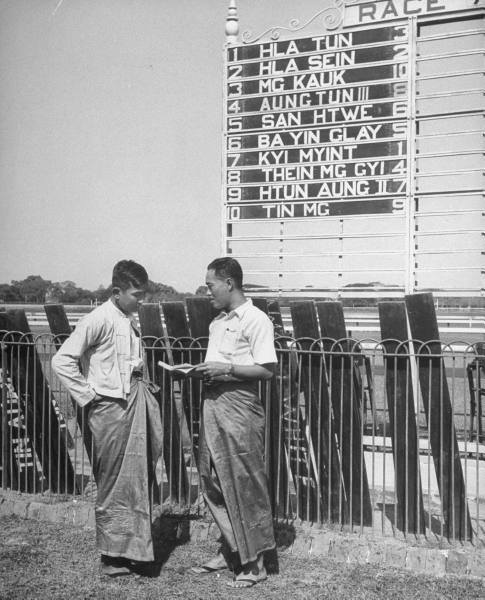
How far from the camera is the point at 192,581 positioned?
4.68m

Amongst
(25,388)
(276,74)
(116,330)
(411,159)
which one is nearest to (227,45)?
(276,74)

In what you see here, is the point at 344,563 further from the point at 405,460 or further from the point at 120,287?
the point at 120,287

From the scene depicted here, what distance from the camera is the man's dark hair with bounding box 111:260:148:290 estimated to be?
4.65 m

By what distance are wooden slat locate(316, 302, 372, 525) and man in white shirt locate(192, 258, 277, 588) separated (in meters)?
1.08

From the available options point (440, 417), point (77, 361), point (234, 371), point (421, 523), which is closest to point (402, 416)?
point (440, 417)

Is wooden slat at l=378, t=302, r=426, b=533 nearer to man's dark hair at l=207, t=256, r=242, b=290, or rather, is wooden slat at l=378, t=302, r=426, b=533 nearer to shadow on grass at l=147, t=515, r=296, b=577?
shadow on grass at l=147, t=515, r=296, b=577

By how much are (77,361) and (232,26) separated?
7.60m

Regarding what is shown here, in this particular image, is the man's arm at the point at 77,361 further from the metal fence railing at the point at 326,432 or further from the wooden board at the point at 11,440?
the wooden board at the point at 11,440

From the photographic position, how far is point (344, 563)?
5020 mm

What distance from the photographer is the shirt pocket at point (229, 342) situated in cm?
457

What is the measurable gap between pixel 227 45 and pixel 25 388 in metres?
6.48

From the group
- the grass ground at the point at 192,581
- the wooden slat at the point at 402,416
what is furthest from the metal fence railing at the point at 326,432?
the grass ground at the point at 192,581

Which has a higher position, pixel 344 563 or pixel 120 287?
pixel 120 287

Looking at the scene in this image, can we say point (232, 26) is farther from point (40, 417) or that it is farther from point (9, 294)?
point (9, 294)
